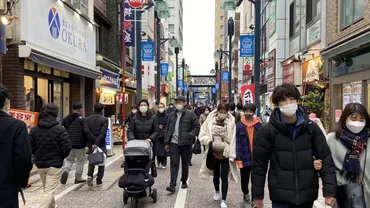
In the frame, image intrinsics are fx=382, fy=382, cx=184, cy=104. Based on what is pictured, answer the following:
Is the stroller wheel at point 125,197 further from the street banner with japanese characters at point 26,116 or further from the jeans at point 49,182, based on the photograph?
the street banner with japanese characters at point 26,116

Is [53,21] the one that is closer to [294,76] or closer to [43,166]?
[43,166]

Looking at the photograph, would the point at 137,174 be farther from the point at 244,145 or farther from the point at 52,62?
the point at 52,62

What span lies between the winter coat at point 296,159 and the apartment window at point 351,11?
996cm

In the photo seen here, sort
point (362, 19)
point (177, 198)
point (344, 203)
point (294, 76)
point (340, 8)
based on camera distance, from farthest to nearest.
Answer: point (294, 76), point (340, 8), point (362, 19), point (177, 198), point (344, 203)

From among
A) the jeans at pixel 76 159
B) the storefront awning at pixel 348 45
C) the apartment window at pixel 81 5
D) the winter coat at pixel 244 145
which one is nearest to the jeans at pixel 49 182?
the jeans at pixel 76 159

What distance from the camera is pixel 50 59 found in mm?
10648

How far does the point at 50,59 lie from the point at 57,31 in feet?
8.55

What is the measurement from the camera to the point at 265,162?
12.5ft

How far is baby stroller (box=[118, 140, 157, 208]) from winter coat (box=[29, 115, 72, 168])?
1.12 m

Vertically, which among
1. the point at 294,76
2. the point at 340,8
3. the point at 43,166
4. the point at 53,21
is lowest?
the point at 43,166

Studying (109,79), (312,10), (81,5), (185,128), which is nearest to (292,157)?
(185,128)

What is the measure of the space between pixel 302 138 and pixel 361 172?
699 millimetres

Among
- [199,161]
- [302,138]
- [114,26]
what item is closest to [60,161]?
[302,138]

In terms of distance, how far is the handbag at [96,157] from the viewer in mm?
7922
